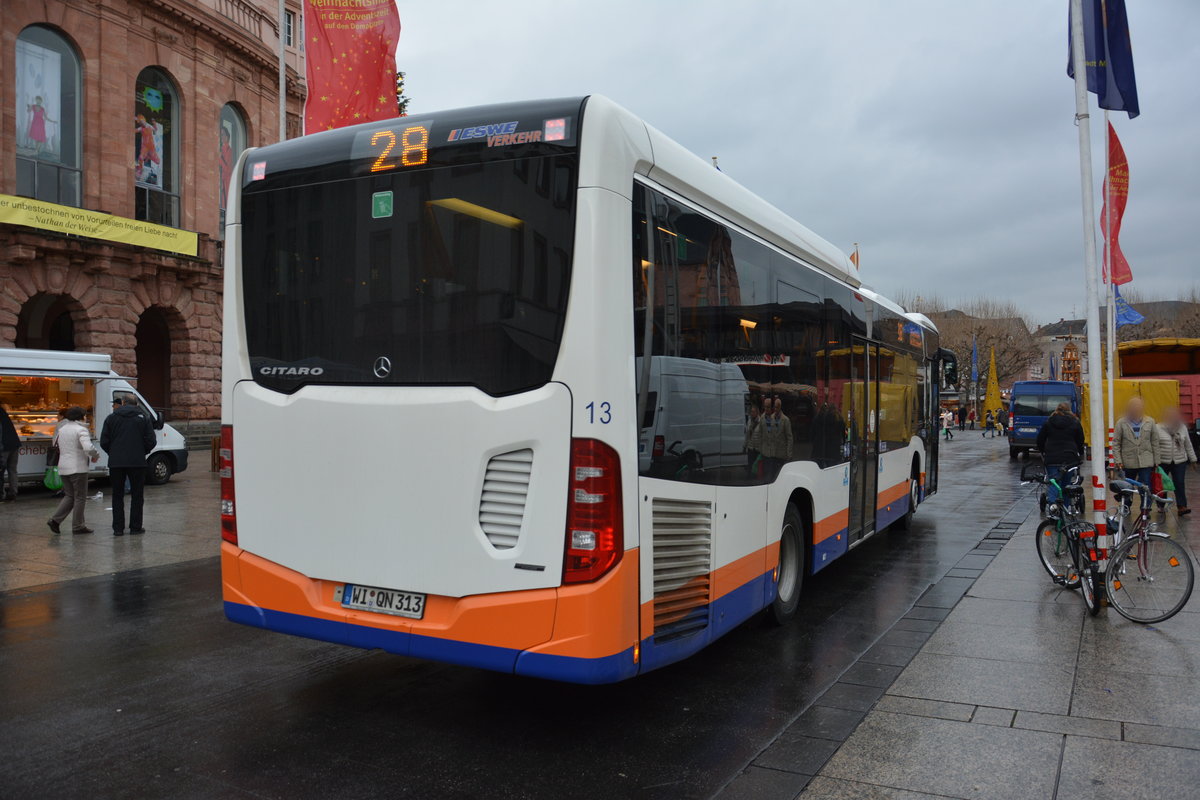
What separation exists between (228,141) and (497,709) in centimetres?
2858

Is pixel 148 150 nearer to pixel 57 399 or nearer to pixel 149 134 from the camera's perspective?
pixel 149 134

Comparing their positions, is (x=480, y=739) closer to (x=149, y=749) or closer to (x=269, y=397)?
(x=149, y=749)

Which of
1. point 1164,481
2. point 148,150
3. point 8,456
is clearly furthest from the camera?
point 148,150

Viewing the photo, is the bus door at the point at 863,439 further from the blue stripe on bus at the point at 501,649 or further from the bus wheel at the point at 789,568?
the blue stripe on bus at the point at 501,649

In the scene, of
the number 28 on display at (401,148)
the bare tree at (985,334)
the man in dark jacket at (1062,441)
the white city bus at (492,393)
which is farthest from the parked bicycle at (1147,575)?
the bare tree at (985,334)

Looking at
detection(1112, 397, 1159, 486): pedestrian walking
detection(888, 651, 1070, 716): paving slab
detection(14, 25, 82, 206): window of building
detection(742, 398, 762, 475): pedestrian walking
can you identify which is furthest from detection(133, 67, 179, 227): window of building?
detection(888, 651, 1070, 716): paving slab

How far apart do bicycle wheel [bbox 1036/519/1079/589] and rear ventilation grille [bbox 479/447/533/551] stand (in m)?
5.81

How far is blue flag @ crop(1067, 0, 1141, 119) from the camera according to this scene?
850cm

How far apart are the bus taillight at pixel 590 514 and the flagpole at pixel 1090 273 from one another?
5216 millimetres

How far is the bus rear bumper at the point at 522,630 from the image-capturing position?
418 cm

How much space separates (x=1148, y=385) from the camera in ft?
69.3

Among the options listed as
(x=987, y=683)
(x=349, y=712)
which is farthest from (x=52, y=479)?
(x=987, y=683)

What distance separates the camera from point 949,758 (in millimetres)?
4359

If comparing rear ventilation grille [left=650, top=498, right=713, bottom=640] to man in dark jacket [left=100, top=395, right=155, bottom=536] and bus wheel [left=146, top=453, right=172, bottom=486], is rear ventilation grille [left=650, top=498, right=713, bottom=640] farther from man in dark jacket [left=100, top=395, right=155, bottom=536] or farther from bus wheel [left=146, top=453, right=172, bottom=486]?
bus wheel [left=146, top=453, right=172, bottom=486]
